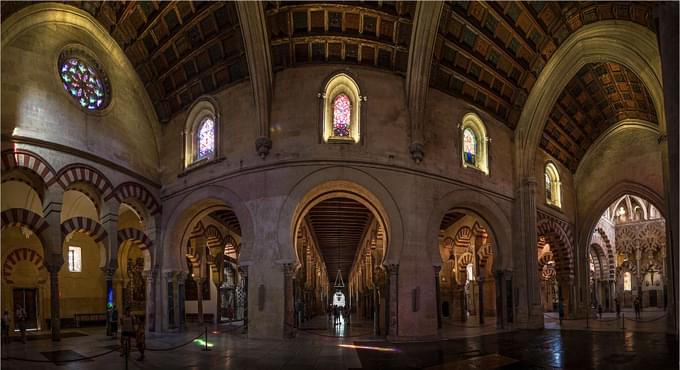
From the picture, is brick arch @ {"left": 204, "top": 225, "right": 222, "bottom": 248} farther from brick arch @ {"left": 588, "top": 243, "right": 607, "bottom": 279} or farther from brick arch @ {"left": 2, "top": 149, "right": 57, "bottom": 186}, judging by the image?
brick arch @ {"left": 588, "top": 243, "right": 607, "bottom": 279}

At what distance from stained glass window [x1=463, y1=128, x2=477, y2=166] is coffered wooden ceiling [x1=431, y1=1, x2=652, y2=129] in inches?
53.3

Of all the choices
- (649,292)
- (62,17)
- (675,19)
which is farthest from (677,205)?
(649,292)

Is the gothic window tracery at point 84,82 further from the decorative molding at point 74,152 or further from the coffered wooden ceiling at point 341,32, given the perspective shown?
the coffered wooden ceiling at point 341,32

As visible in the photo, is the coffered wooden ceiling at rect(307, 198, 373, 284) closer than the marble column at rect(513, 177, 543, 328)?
No

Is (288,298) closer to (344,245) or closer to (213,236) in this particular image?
(213,236)

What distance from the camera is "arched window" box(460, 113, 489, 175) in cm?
2327

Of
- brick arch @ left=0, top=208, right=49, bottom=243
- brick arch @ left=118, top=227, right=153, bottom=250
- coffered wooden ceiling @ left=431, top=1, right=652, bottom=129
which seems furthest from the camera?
brick arch @ left=118, top=227, right=153, bottom=250

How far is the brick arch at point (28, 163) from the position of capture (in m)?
16.7

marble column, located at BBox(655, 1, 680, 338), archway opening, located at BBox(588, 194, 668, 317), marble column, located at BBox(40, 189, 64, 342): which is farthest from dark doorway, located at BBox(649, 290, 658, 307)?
marble column, located at BBox(40, 189, 64, 342)

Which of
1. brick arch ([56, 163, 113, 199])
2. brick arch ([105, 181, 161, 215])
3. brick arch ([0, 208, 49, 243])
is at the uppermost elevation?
brick arch ([56, 163, 113, 199])

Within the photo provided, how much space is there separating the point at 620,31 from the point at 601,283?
24.3 meters

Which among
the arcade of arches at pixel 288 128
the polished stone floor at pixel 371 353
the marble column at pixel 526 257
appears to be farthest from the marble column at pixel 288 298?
the marble column at pixel 526 257

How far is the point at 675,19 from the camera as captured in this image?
407 inches

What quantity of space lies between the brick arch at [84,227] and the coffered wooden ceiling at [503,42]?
13.9 meters
